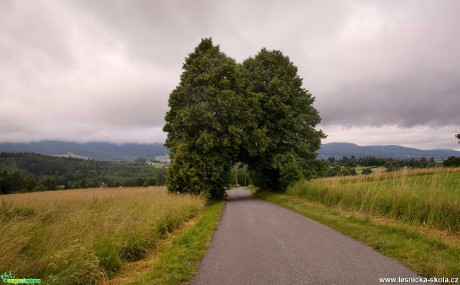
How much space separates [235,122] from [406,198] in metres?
18.5

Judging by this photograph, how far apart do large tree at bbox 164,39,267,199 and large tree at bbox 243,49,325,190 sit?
97.1 inches

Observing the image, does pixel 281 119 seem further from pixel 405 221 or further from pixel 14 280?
pixel 14 280

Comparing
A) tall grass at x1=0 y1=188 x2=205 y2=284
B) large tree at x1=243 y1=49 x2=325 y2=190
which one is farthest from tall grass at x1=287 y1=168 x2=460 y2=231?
large tree at x1=243 y1=49 x2=325 y2=190

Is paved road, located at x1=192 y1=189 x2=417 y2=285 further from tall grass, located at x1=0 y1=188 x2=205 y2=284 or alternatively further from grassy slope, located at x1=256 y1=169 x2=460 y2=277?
tall grass, located at x1=0 y1=188 x2=205 y2=284

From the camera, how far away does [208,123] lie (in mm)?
26656

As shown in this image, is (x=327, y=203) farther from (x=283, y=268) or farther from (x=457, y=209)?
(x=283, y=268)

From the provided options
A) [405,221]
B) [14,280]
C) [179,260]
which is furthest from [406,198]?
[14,280]

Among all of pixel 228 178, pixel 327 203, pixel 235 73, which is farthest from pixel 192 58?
pixel 327 203

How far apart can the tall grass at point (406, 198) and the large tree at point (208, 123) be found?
1163cm

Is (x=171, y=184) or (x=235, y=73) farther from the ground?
(x=235, y=73)

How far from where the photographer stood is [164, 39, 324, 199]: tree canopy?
26609 mm

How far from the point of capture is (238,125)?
28344 mm

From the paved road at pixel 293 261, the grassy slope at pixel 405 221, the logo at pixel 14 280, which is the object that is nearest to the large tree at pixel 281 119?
the grassy slope at pixel 405 221

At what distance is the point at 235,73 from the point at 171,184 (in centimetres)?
1168
